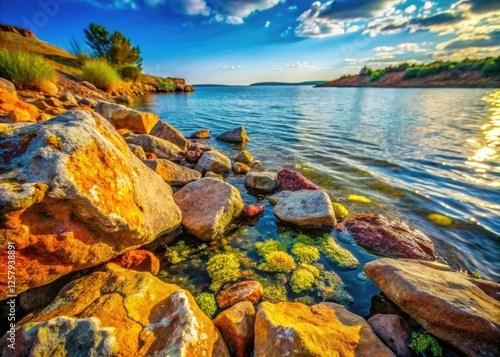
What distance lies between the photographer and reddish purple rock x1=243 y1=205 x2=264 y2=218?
5051 millimetres

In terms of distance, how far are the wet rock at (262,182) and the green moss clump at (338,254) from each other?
2518 mm

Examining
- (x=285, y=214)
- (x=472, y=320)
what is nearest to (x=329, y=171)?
(x=285, y=214)

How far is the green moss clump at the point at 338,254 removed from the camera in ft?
12.5

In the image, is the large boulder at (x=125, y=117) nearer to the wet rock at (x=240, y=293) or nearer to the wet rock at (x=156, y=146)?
the wet rock at (x=156, y=146)

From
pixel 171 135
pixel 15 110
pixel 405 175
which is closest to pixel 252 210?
pixel 405 175

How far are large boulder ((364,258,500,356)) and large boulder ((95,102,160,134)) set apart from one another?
400 inches

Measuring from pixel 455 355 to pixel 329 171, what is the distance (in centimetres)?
629

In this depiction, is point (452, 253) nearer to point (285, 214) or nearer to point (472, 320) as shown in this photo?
point (472, 320)

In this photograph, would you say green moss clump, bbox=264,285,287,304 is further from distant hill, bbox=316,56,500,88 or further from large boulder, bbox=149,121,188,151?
distant hill, bbox=316,56,500,88

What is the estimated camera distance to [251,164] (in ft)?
28.9

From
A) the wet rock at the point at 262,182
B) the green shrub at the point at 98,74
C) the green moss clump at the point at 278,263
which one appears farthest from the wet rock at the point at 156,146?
the green shrub at the point at 98,74

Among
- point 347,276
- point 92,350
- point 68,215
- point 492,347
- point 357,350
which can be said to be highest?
point 68,215

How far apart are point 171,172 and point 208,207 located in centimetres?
238

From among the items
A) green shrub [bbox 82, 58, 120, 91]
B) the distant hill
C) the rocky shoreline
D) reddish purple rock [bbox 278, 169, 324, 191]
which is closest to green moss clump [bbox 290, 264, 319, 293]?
the rocky shoreline
